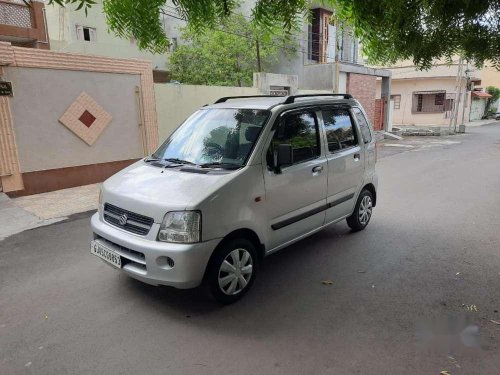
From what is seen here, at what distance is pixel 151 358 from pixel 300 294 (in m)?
1.62

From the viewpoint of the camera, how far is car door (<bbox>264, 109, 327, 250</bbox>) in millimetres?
3988

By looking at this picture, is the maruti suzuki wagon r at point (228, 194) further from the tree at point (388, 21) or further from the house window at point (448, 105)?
the house window at point (448, 105)

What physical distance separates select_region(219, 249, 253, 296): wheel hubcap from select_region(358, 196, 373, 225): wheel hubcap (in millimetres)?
2493

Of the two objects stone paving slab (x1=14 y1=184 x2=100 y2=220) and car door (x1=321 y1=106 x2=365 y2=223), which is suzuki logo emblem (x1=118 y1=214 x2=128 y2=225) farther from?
stone paving slab (x1=14 y1=184 x2=100 y2=220)

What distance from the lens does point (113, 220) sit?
3.79m

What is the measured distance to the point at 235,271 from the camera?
367 centimetres

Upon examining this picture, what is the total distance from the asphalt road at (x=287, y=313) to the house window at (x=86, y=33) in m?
18.5

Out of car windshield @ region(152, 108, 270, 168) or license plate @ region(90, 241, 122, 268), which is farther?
car windshield @ region(152, 108, 270, 168)

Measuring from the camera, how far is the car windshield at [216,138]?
395 centimetres

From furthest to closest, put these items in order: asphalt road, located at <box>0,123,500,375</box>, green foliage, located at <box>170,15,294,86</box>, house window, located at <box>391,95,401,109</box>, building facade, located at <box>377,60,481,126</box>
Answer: house window, located at <box>391,95,401,109</box> < building facade, located at <box>377,60,481,126</box> < green foliage, located at <box>170,15,294,86</box> < asphalt road, located at <box>0,123,500,375</box>

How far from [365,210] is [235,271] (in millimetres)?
2855

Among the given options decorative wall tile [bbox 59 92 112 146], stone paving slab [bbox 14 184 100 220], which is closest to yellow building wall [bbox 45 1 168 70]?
decorative wall tile [bbox 59 92 112 146]

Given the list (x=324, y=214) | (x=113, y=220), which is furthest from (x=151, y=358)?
(x=324, y=214)

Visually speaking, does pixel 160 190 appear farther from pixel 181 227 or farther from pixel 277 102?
pixel 277 102
